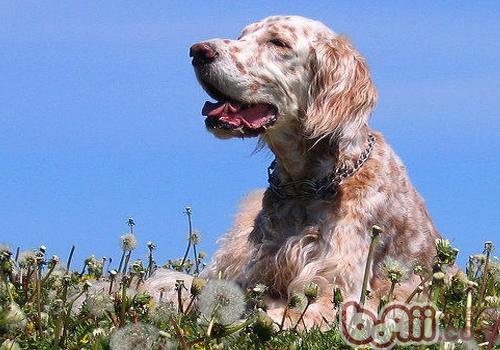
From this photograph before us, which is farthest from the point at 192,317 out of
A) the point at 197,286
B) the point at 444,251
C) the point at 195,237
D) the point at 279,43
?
the point at 195,237

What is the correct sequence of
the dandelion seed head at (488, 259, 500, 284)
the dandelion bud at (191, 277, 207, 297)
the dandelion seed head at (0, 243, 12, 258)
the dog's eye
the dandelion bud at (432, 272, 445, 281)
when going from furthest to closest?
1. the dog's eye
2. the dandelion seed head at (488, 259, 500, 284)
3. the dandelion seed head at (0, 243, 12, 258)
4. the dandelion bud at (191, 277, 207, 297)
5. the dandelion bud at (432, 272, 445, 281)

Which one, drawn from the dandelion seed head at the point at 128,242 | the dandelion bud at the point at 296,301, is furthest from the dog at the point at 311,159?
the dandelion bud at the point at 296,301

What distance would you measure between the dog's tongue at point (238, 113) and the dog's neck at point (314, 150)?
251 millimetres

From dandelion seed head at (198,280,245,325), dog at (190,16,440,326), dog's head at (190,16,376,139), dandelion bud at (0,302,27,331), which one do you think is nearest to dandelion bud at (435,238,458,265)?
dandelion seed head at (198,280,245,325)

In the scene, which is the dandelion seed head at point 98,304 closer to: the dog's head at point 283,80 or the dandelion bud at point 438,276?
the dandelion bud at point 438,276

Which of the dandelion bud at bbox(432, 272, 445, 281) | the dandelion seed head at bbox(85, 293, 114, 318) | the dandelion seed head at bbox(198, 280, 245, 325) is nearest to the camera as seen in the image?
the dandelion seed head at bbox(198, 280, 245, 325)

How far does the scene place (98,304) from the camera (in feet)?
15.9

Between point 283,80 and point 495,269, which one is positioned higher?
point 283,80

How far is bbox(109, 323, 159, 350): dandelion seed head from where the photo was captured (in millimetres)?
3803

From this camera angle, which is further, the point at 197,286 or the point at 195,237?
the point at 195,237

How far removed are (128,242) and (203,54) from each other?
1647 mm

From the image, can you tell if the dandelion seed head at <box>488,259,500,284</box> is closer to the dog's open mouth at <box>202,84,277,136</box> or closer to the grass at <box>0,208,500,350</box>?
the grass at <box>0,208,500,350</box>

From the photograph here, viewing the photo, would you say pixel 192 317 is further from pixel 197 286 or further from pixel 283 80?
pixel 283 80

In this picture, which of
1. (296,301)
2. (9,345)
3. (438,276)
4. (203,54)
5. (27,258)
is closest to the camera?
(9,345)
